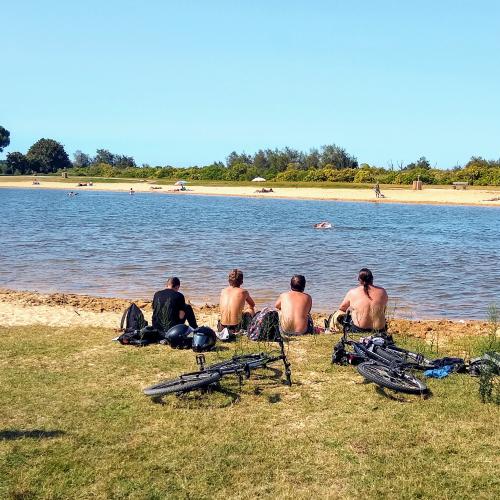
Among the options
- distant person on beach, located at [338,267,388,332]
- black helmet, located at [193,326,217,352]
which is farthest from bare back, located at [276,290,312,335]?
black helmet, located at [193,326,217,352]

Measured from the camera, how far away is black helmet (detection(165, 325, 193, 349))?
10016mm

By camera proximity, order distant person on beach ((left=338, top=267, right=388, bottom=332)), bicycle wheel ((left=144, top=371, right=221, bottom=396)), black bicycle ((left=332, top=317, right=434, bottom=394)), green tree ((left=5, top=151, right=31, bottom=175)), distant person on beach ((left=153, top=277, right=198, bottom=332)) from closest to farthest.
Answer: bicycle wheel ((left=144, top=371, right=221, bottom=396))
black bicycle ((left=332, top=317, right=434, bottom=394))
distant person on beach ((left=153, top=277, right=198, bottom=332))
distant person on beach ((left=338, top=267, right=388, bottom=332))
green tree ((left=5, top=151, right=31, bottom=175))

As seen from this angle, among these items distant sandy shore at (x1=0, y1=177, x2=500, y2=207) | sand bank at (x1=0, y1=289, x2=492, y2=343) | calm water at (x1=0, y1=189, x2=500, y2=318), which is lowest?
calm water at (x1=0, y1=189, x2=500, y2=318)

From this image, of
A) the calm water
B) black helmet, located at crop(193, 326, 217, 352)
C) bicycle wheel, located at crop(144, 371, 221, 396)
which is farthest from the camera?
the calm water

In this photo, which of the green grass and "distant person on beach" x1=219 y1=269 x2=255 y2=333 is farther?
"distant person on beach" x1=219 y1=269 x2=255 y2=333

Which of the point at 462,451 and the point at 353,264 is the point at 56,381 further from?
the point at 353,264

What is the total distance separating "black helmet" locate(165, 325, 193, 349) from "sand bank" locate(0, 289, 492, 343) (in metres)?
2.21

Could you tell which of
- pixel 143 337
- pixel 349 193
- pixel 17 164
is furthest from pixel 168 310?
pixel 17 164

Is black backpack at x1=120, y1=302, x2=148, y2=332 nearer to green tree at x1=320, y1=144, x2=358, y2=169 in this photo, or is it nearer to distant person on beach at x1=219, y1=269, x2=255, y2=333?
distant person on beach at x1=219, y1=269, x2=255, y2=333

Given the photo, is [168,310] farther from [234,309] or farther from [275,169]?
[275,169]

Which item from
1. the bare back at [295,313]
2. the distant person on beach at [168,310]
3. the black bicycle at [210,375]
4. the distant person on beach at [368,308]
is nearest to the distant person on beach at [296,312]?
the bare back at [295,313]

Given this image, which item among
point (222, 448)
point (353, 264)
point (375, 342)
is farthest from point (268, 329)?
point (353, 264)

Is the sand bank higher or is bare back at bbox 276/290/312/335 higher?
bare back at bbox 276/290/312/335

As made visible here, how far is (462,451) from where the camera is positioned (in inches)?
243
